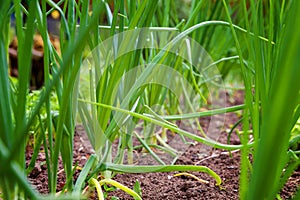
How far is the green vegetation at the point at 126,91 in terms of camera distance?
37 centimetres

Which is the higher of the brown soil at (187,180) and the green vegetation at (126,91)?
the green vegetation at (126,91)

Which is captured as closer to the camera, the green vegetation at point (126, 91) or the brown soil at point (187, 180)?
the green vegetation at point (126, 91)

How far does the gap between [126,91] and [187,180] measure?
0.21m

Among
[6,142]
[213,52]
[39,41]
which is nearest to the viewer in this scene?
[6,142]

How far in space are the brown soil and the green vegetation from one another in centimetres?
3

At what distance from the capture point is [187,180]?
0.83m

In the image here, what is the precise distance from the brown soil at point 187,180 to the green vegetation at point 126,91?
0.11 ft

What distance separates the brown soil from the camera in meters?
0.73

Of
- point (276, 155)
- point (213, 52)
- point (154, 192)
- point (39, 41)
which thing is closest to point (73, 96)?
point (154, 192)

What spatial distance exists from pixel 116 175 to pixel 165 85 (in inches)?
11.7

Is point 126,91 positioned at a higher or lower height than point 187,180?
higher

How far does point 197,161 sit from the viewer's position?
0.98 m

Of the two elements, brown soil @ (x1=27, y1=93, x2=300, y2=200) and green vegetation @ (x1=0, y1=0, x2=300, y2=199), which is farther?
brown soil @ (x1=27, y1=93, x2=300, y2=200)

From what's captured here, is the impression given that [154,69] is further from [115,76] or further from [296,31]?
[296,31]
